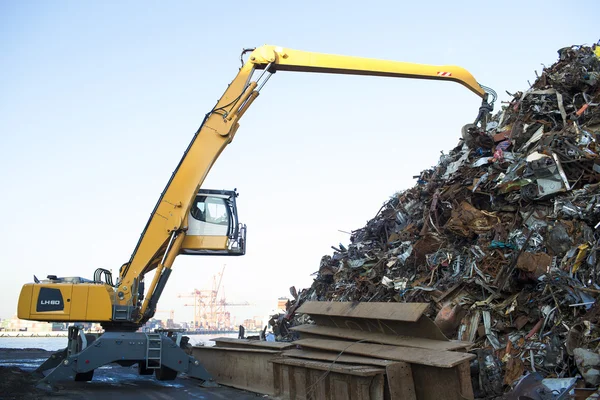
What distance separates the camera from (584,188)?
33.6 ft

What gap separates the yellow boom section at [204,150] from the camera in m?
12.4

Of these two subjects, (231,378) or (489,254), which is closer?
(489,254)

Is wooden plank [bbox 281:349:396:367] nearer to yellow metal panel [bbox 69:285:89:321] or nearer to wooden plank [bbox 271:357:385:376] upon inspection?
wooden plank [bbox 271:357:385:376]

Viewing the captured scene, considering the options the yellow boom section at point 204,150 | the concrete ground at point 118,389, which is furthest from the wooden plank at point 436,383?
the yellow boom section at point 204,150

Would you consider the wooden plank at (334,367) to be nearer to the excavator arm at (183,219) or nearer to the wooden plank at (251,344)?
the wooden plank at (251,344)

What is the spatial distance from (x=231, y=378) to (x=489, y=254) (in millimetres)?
5744

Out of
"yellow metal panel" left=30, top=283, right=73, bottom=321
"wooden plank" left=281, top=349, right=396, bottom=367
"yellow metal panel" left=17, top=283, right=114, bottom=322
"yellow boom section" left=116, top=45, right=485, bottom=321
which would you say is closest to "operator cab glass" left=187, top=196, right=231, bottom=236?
"yellow boom section" left=116, top=45, right=485, bottom=321

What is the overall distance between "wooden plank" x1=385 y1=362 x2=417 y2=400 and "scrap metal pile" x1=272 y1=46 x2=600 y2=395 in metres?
1.35

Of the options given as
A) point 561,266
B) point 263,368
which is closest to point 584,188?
point 561,266

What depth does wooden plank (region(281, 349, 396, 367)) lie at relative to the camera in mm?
7948

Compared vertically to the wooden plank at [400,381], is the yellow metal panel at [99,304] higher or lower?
higher

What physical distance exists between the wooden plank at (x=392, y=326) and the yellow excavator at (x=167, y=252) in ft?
11.8

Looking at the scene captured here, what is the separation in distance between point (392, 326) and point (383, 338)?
0.30 meters

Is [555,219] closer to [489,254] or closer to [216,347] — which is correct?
[489,254]
